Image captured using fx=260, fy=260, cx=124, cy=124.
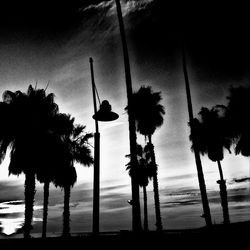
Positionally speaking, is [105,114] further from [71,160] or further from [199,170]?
[71,160]

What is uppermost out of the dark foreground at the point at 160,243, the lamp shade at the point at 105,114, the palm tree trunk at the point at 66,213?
the lamp shade at the point at 105,114

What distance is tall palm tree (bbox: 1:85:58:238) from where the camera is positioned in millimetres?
18188

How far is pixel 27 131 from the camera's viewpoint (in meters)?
18.8

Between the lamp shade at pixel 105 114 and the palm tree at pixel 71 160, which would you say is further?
the palm tree at pixel 71 160

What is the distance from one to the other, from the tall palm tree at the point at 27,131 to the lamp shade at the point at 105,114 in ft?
40.8

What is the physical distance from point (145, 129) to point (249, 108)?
43.6 ft

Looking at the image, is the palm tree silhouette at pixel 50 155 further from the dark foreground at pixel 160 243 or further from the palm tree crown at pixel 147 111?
the palm tree crown at pixel 147 111

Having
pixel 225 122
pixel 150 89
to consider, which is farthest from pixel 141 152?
pixel 225 122

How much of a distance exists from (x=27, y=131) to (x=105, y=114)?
13.1 meters

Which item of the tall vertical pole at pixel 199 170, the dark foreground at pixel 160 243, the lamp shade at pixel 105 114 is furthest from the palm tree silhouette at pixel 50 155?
the lamp shade at pixel 105 114

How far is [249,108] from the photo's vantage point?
2712cm

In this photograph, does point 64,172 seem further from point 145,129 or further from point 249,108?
point 249,108

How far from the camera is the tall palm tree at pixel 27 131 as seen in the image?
18.2 meters

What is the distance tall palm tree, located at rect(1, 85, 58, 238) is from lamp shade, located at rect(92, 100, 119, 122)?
12.4 m
